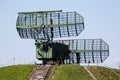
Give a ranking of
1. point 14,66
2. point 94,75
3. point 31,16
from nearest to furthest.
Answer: point 94,75
point 14,66
point 31,16

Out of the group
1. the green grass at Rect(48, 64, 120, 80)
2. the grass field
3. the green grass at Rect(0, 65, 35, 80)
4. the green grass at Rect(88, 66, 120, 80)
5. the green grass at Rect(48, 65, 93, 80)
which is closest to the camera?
the green grass at Rect(48, 65, 93, 80)

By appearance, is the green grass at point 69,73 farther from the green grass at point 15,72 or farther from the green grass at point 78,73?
the green grass at point 15,72

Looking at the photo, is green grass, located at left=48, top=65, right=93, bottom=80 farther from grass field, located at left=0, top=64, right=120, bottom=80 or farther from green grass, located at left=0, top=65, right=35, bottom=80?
green grass, located at left=0, top=65, right=35, bottom=80

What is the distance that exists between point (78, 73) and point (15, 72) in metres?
12.6

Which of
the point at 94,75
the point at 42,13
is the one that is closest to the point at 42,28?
the point at 42,13

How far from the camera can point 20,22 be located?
87688 millimetres

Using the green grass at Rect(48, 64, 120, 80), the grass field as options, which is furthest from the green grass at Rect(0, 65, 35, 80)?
the green grass at Rect(48, 64, 120, 80)

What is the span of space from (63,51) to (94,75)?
14.3 meters

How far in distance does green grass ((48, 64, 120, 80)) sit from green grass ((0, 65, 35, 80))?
5105 millimetres

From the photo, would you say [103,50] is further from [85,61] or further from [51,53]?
[51,53]

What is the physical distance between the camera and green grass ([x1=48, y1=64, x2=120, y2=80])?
7305 centimetres

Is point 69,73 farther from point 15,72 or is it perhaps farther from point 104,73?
point 15,72

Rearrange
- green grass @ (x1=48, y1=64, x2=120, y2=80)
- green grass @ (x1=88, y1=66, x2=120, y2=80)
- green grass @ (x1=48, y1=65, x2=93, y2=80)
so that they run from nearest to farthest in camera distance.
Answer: green grass @ (x1=48, y1=65, x2=93, y2=80), green grass @ (x1=48, y1=64, x2=120, y2=80), green grass @ (x1=88, y1=66, x2=120, y2=80)

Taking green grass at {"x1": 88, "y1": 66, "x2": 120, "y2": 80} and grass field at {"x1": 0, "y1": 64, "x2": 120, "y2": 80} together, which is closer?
grass field at {"x1": 0, "y1": 64, "x2": 120, "y2": 80}
